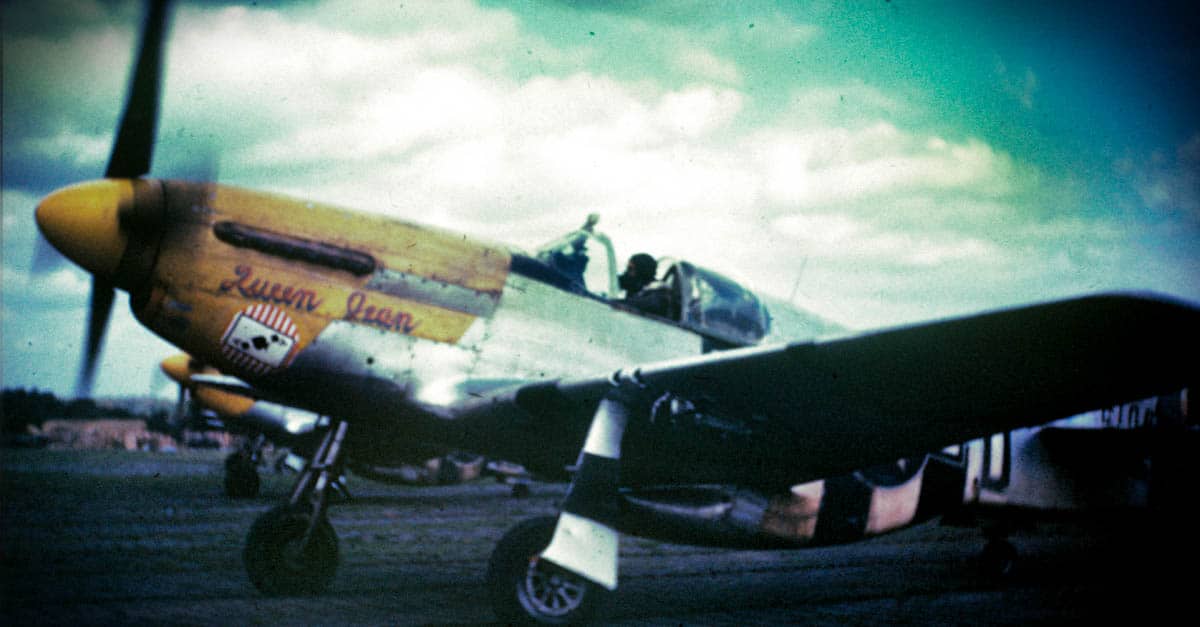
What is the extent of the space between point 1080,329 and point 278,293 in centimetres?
391

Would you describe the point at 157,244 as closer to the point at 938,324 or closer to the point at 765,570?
the point at 938,324

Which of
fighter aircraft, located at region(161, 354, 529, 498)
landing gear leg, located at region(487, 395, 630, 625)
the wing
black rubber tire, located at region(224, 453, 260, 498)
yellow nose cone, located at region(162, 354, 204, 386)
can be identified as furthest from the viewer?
yellow nose cone, located at region(162, 354, 204, 386)

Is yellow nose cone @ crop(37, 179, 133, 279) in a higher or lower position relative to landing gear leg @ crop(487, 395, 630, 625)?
higher

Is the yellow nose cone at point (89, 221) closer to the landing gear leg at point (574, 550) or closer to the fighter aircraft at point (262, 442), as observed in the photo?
the landing gear leg at point (574, 550)

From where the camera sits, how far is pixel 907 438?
410 cm

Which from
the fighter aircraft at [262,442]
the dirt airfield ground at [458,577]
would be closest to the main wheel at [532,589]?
the dirt airfield ground at [458,577]

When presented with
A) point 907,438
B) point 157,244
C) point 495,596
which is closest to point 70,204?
point 157,244

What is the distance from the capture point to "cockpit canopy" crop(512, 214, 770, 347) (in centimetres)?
511

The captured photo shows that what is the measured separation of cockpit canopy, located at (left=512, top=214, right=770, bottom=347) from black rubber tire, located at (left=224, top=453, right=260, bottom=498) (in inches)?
335

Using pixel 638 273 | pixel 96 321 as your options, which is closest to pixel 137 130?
pixel 96 321

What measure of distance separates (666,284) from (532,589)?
7.48ft

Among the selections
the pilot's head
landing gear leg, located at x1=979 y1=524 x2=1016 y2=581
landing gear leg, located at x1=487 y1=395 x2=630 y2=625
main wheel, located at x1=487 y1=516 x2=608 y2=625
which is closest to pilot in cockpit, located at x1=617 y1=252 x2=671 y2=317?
the pilot's head

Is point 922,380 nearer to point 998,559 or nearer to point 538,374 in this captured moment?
point 538,374

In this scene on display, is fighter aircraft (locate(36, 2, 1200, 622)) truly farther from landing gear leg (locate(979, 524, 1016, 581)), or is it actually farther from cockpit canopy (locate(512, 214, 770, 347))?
landing gear leg (locate(979, 524, 1016, 581))
